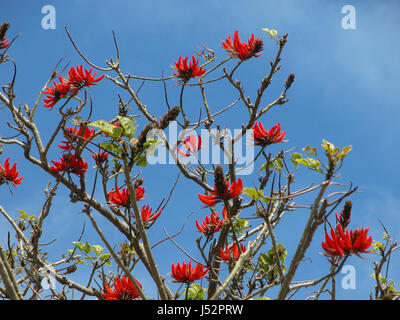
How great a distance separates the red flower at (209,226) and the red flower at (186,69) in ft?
3.44

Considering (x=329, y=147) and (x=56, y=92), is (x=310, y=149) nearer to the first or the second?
(x=329, y=147)

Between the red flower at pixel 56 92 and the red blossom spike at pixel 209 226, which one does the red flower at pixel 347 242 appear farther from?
the red flower at pixel 56 92

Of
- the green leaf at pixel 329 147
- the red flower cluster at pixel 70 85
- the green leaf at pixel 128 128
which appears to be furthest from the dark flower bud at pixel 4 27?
the green leaf at pixel 329 147

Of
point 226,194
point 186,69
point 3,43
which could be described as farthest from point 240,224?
point 3,43

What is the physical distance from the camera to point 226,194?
180 centimetres

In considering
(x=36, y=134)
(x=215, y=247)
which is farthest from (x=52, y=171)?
(x=215, y=247)

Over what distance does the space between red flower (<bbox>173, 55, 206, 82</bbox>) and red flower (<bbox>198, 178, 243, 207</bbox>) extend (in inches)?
54.3

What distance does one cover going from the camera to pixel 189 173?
8.97 feet

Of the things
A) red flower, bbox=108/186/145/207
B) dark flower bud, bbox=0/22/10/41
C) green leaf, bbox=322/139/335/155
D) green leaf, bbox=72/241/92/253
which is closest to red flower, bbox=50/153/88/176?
red flower, bbox=108/186/145/207

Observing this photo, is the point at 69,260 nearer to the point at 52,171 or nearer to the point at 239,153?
the point at 52,171

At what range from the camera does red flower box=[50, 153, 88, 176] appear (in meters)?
2.41

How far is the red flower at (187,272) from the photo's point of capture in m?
2.22

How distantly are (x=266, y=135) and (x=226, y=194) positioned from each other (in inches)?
28.2
